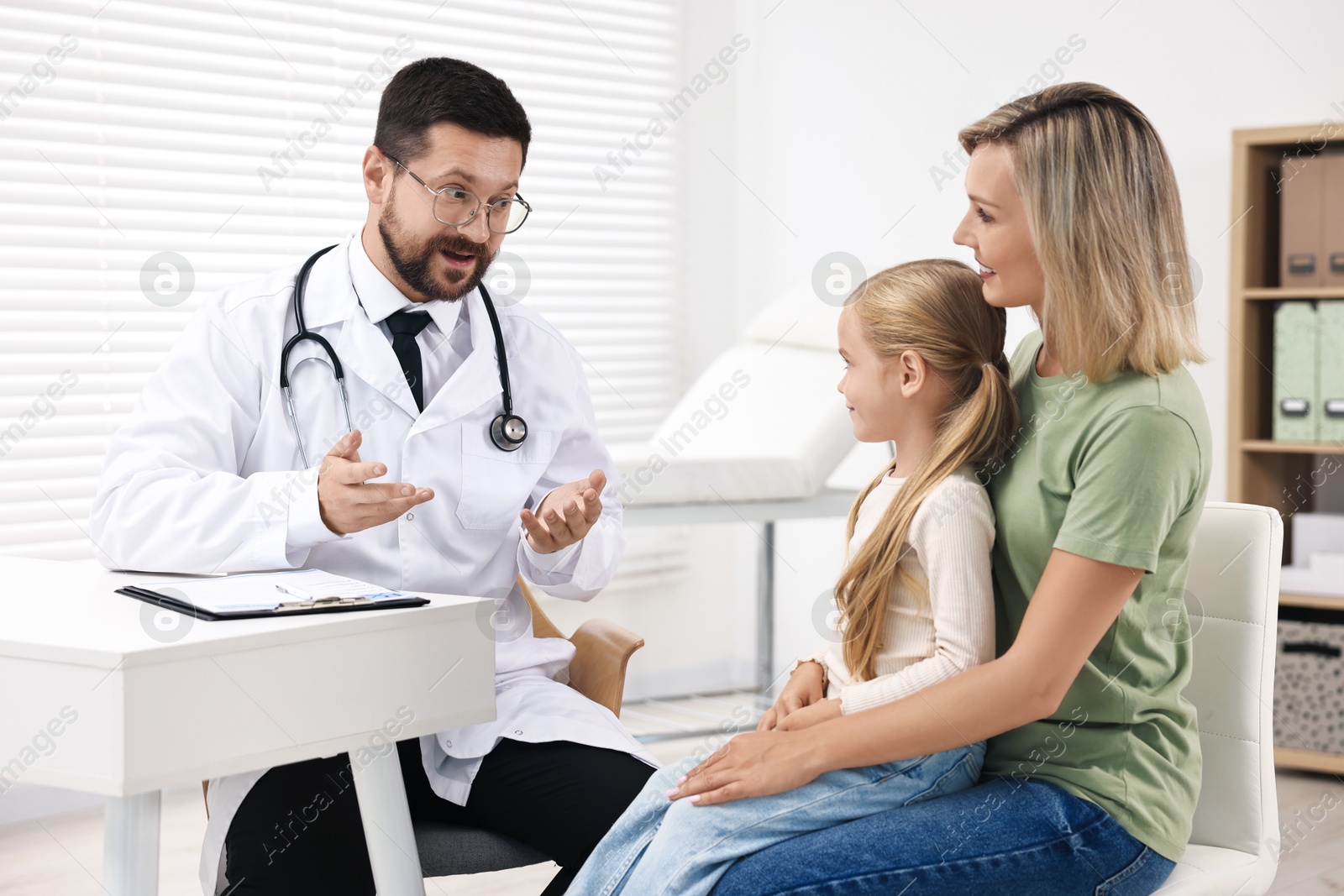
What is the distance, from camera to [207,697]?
1.01m

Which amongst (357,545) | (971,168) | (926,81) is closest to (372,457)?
(357,545)

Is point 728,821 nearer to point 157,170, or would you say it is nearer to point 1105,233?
point 1105,233

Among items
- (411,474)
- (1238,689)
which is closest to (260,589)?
(411,474)

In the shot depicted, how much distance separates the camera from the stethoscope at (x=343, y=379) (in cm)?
156

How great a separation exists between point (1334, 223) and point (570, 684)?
216 centimetres

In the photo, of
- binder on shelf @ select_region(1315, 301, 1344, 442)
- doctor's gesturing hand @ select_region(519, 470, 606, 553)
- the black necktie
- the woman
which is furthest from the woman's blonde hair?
binder on shelf @ select_region(1315, 301, 1344, 442)

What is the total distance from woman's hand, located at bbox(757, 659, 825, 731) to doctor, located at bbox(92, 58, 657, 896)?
0.23 metres

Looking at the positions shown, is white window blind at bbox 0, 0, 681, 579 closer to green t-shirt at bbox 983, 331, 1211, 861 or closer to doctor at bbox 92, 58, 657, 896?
doctor at bbox 92, 58, 657, 896

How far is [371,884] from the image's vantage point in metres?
1.42

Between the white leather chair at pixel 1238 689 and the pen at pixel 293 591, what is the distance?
0.89 metres

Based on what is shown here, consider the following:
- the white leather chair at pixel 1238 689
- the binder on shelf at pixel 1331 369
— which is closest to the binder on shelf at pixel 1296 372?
the binder on shelf at pixel 1331 369

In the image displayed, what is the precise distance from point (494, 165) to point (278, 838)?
854 mm

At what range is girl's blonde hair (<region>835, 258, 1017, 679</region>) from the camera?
1199 mm

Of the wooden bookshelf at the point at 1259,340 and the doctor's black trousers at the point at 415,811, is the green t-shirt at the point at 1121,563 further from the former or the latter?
the wooden bookshelf at the point at 1259,340
